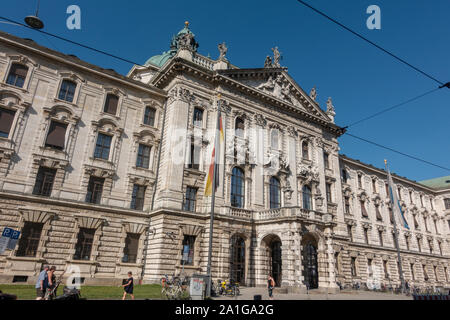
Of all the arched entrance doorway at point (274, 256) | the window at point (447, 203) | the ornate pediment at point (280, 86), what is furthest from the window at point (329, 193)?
the window at point (447, 203)

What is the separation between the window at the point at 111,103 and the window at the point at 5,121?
6.94m

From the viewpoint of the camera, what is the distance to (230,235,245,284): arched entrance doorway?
25.5 metres

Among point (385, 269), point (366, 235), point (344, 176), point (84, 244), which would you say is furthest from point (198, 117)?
point (385, 269)

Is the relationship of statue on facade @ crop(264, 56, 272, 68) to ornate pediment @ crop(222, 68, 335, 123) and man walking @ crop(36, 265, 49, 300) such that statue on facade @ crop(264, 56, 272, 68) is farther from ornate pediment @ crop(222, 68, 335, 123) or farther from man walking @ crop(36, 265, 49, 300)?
man walking @ crop(36, 265, 49, 300)

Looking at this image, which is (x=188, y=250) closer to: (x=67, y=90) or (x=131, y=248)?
(x=131, y=248)

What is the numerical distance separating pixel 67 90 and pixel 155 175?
1037 centimetres

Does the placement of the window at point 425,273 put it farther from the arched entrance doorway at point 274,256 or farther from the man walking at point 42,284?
the man walking at point 42,284

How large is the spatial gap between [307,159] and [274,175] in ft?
21.5

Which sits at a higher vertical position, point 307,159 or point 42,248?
point 307,159

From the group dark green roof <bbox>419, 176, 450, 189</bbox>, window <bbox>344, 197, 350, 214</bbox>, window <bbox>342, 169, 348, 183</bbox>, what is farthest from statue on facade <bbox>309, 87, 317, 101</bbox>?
dark green roof <bbox>419, 176, 450, 189</bbox>
